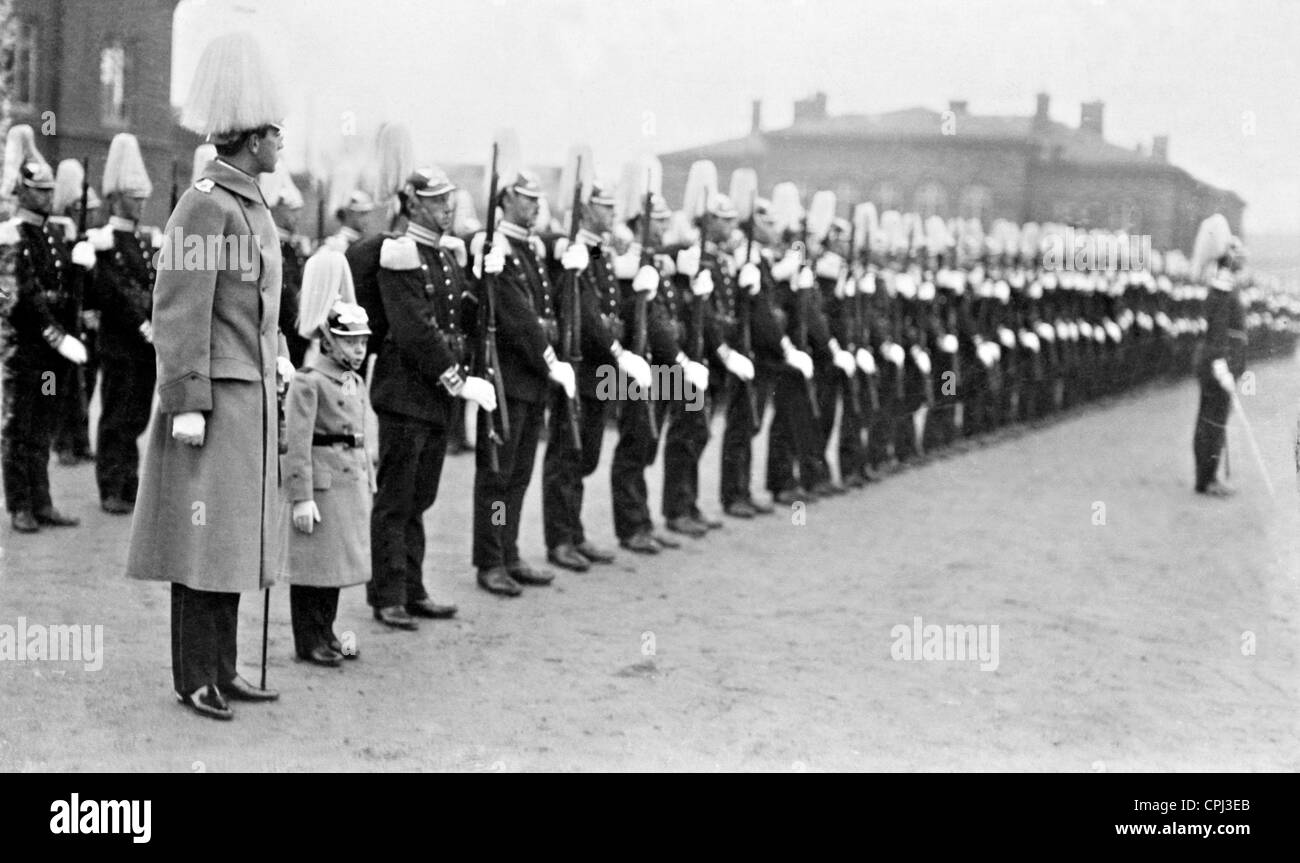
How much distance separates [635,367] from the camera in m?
9.26

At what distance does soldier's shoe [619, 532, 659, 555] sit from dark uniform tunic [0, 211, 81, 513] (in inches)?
125

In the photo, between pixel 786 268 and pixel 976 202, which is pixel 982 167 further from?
pixel 786 268

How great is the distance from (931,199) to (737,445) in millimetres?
9122

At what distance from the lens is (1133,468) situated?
1507 centimetres

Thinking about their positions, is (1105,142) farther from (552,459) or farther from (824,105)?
(552,459)

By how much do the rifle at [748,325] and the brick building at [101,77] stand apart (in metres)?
3.72

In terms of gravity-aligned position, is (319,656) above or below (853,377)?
below

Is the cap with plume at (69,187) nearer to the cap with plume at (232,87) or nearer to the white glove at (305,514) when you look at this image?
the white glove at (305,514)

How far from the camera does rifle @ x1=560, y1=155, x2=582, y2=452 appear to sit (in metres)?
8.80

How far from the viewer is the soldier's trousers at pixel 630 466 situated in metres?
9.60

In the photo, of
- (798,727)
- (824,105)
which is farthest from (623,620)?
(824,105)

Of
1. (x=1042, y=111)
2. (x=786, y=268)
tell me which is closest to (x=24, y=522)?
(x=786, y=268)

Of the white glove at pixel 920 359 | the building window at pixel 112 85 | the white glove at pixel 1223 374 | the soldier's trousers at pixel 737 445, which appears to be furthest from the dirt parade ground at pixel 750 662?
the white glove at pixel 920 359

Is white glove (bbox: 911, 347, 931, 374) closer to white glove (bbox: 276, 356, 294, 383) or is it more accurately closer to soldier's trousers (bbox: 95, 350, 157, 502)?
soldier's trousers (bbox: 95, 350, 157, 502)
